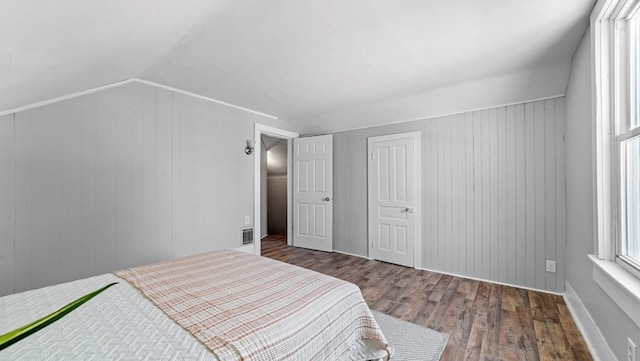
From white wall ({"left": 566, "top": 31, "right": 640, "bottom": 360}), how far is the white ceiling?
1.00ft

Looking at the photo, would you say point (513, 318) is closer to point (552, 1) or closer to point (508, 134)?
point (508, 134)

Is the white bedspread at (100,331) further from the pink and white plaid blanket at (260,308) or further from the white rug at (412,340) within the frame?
the white rug at (412,340)

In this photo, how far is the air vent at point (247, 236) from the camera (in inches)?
151

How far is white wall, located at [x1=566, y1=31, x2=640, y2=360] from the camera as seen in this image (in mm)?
1566

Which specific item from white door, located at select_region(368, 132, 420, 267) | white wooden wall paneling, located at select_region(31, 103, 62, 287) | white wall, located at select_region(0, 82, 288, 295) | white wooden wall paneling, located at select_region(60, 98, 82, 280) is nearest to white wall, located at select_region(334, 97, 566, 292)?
white door, located at select_region(368, 132, 420, 267)

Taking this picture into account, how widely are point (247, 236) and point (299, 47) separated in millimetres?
2652

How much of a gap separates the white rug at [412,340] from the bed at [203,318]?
1.49 ft

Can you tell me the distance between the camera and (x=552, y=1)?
173 cm

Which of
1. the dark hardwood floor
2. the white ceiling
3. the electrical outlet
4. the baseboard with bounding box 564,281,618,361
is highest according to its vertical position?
the white ceiling

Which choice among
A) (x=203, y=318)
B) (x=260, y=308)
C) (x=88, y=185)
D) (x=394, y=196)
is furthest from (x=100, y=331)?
(x=394, y=196)

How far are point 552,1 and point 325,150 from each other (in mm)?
3215

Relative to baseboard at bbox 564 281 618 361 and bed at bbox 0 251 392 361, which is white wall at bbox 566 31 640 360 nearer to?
baseboard at bbox 564 281 618 361

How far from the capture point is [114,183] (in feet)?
8.80

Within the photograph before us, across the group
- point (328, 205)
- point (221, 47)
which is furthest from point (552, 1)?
point (328, 205)
